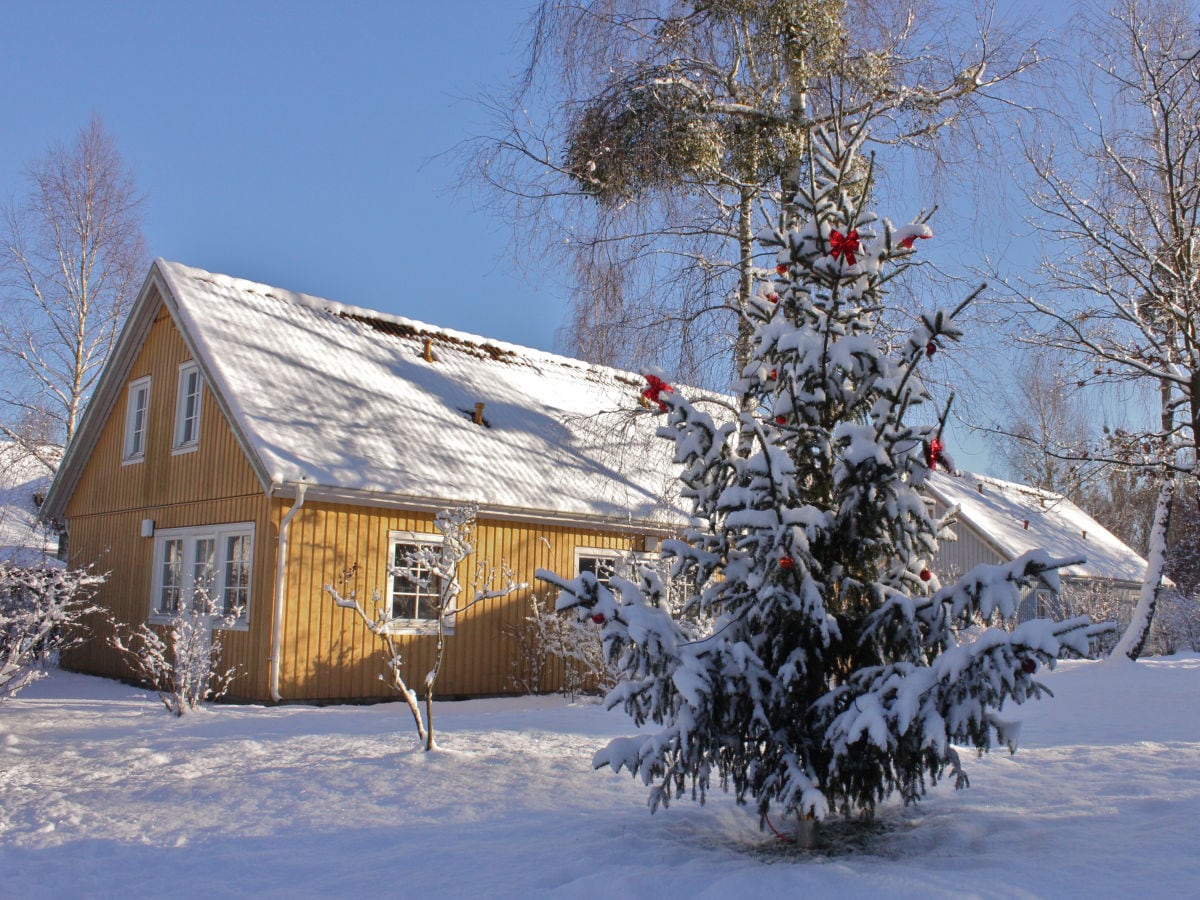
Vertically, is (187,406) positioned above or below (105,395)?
below

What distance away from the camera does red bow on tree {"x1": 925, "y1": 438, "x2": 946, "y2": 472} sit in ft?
16.8

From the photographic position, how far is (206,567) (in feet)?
39.6

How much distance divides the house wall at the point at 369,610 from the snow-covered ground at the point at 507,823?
2246 millimetres

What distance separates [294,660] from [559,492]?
454cm

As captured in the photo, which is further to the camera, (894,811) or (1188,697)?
(1188,697)

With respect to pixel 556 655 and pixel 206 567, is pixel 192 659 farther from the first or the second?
pixel 556 655

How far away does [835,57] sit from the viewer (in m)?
12.4

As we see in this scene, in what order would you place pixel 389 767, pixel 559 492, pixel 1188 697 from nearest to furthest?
1. pixel 389 767
2. pixel 1188 697
3. pixel 559 492

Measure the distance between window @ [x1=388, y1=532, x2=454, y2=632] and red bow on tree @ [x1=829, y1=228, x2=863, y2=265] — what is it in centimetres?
822

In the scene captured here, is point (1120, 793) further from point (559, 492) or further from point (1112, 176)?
point (1112, 176)

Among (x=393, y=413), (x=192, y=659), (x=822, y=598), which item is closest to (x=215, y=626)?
(x=192, y=659)

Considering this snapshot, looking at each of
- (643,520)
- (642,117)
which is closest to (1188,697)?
(643,520)

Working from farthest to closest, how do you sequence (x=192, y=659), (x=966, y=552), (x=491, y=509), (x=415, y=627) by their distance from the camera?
(x=966, y=552) < (x=491, y=509) < (x=415, y=627) < (x=192, y=659)

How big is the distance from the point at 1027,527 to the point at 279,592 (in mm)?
23412
